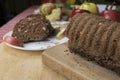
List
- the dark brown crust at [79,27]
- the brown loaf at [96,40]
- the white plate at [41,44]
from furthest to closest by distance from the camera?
the white plate at [41,44] → the dark brown crust at [79,27] → the brown loaf at [96,40]

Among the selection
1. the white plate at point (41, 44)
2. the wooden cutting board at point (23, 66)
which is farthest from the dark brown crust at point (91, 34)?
the white plate at point (41, 44)

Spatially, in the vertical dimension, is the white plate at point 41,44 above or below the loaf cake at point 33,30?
below

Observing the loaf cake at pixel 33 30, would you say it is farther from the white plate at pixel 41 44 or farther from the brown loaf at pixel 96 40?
the brown loaf at pixel 96 40

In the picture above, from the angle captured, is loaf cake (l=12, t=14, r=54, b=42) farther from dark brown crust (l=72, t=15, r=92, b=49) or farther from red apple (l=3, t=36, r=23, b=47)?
dark brown crust (l=72, t=15, r=92, b=49)

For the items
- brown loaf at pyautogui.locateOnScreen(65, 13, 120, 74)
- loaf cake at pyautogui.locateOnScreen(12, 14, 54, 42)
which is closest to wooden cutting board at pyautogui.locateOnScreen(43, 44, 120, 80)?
brown loaf at pyautogui.locateOnScreen(65, 13, 120, 74)

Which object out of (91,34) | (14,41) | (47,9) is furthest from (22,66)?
(47,9)
